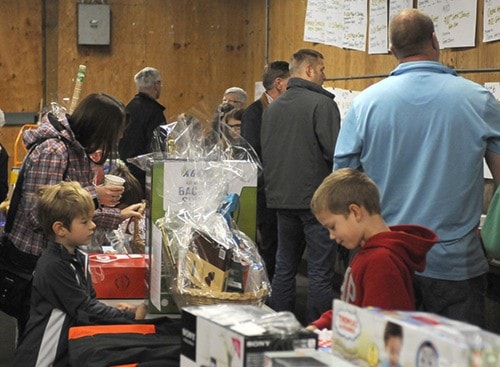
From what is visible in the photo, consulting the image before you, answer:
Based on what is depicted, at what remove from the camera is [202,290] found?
2703mm

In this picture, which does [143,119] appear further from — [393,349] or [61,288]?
[393,349]

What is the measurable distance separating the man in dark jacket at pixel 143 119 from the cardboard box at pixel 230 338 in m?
5.44

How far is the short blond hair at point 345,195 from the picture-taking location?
235 centimetres

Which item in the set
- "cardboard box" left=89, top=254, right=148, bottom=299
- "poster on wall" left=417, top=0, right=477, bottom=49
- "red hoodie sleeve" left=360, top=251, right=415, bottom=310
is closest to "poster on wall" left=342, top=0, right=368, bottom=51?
"poster on wall" left=417, top=0, right=477, bottom=49

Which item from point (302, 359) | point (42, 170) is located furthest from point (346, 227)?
point (42, 170)

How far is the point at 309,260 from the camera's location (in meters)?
5.48

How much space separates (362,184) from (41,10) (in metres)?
7.93

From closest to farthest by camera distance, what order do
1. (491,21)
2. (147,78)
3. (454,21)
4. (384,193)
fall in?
(384,193), (491,21), (454,21), (147,78)

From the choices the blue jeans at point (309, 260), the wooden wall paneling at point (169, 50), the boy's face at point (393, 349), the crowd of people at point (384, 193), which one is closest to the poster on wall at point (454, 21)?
the blue jeans at point (309, 260)

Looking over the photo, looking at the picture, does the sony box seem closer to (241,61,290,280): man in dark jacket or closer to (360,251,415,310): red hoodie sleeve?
(360,251,415,310): red hoodie sleeve

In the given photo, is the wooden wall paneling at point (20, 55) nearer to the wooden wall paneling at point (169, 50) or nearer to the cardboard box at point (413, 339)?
the wooden wall paneling at point (169, 50)

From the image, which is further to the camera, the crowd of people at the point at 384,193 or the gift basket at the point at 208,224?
the gift basket at the point at 208,224

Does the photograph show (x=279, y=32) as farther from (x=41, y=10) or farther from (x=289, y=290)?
(x=289, y=290)

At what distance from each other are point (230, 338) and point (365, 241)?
0.78 metres
